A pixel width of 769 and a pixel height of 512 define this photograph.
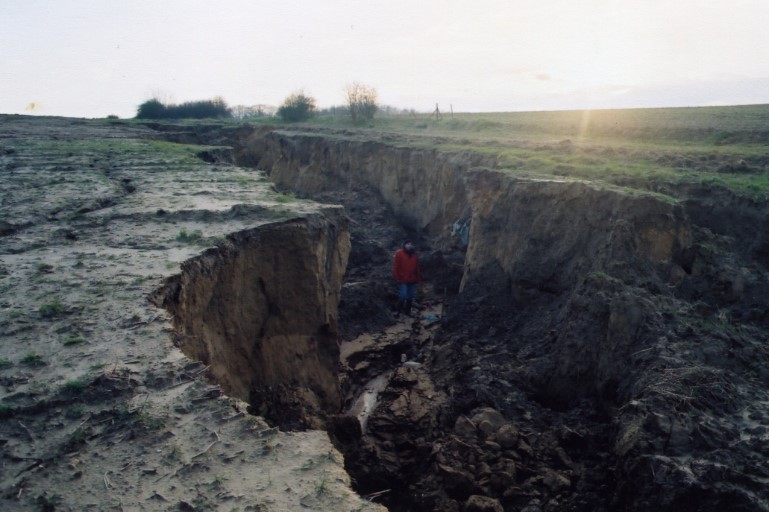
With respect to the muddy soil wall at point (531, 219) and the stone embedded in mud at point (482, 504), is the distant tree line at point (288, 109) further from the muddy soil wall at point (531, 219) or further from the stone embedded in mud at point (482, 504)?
the stone embedded in mud at point (482, 504)

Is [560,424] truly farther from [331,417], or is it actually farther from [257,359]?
[257,359]

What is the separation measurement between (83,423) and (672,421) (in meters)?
5.04

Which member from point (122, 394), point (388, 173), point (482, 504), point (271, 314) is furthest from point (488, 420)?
point (388, 173)

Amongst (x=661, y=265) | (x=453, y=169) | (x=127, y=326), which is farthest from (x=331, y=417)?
(x=453, y=169)

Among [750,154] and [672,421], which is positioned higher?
[750,154]

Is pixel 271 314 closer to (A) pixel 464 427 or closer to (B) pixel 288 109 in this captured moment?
(A) pixel 464 427

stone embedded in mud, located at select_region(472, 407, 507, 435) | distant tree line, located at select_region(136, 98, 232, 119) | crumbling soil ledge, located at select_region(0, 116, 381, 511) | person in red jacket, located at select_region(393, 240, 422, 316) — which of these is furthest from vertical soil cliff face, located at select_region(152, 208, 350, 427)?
distant tree line, located at select_region(136, 98, 232, 119)

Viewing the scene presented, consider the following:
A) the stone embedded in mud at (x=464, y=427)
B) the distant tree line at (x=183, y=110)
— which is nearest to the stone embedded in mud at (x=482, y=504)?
the stone embedded in mud at (x=464, y=427)

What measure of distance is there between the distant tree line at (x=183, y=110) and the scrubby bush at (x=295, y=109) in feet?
31.1

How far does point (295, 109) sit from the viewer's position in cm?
3738

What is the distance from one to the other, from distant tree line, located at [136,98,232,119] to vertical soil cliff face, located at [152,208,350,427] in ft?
128

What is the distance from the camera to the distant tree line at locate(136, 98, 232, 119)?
143ft

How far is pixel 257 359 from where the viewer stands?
7.52 metres

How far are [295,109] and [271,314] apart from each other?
31368mm
